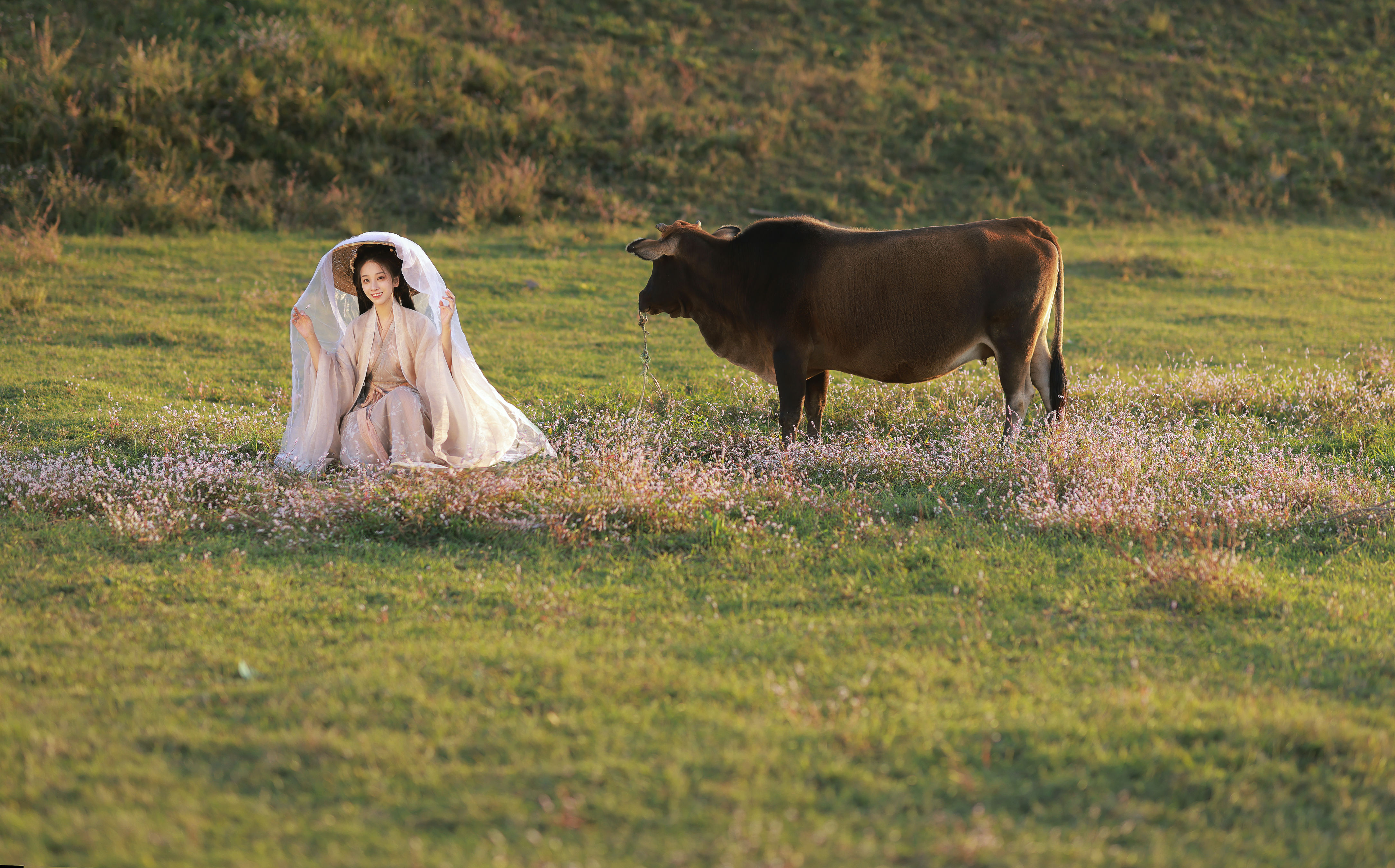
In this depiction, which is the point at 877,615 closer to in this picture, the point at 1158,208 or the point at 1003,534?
the point at 1003,534

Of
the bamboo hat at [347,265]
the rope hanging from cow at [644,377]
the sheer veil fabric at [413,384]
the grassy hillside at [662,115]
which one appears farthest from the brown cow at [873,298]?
the grassy hillside at [662,115]

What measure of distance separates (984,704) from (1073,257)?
15037 millimetres

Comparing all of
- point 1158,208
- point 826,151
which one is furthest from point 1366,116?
point 826,151

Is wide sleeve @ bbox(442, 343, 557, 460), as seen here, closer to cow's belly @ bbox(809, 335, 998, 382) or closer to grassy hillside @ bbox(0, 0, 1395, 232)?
cow's belly @ bbox(809, 335, 998, 382)

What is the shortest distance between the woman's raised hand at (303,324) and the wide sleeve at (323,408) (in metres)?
0.16

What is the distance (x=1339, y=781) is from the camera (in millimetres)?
3719

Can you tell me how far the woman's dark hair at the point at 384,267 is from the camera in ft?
25.0

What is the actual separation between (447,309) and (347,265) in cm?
83

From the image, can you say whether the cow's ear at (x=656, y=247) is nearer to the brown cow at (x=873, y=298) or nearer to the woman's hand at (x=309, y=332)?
the brown cow at (x=873, y=298)

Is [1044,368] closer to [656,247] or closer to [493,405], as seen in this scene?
[656,247]

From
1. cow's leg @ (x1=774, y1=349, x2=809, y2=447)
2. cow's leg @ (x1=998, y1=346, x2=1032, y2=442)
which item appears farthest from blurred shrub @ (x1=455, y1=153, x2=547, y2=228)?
cow's leg @ (x1=998, y1=346, x2=1032, y2=442)

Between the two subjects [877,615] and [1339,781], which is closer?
[1339,781]

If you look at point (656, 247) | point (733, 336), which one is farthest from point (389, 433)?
point (733, 336)

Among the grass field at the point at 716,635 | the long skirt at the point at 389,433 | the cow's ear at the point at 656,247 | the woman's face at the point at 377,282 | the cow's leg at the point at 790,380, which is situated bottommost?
the grass field at the point at 716,635
